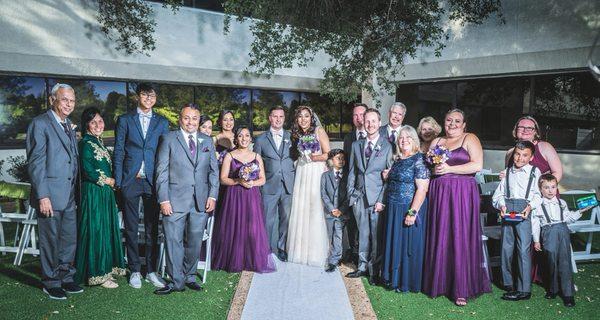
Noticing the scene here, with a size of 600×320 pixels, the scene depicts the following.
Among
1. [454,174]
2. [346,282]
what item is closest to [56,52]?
[346,282]

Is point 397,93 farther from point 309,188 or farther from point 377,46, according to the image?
point 309,188

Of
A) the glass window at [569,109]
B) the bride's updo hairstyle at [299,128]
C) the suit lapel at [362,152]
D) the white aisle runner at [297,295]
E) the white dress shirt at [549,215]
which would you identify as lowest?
the white aisle runner at [297,295]

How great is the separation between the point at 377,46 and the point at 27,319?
9636 mm

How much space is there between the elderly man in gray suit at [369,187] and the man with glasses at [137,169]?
2496mm

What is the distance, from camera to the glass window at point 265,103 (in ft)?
45.5

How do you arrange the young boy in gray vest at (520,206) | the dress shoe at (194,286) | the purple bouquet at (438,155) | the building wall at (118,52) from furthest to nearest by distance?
the building wall at (118,52), the dress shoe at (194,286), the young boy in gray vest at (520,206), the purple bouquet at (438,155)

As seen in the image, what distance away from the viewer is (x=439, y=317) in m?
4.36

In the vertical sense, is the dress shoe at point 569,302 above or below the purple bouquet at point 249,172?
below

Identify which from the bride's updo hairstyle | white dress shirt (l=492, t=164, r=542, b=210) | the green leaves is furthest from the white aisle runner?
the green leaves

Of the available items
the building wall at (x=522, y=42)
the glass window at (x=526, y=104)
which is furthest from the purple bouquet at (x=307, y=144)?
the glass window at (x=526, y=104)

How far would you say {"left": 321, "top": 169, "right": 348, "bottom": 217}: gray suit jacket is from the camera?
Answer: 5871mm

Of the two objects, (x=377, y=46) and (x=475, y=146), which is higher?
(x=377, y=46)

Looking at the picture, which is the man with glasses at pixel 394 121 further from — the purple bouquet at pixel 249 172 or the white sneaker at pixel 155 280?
the white sneaker at pixel 155 280

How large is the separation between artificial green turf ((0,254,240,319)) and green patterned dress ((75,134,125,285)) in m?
0.25
